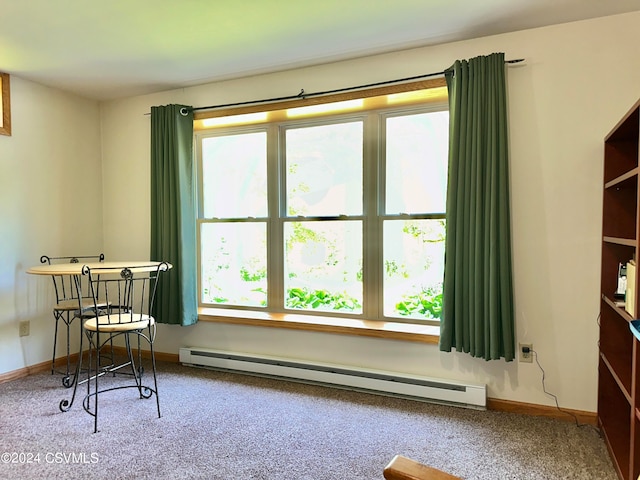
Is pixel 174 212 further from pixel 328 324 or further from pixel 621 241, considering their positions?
pixel 621 241

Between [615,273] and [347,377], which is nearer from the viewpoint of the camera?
[615,273]

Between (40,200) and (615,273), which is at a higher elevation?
(40,200)

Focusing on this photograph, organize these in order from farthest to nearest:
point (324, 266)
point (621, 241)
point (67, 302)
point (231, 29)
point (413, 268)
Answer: point (324, 266) < point (67, 302) < point (413, 268) < point (231, 29) < point (621, 241)

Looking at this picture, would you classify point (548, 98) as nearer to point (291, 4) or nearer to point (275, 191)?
point (291, 4)

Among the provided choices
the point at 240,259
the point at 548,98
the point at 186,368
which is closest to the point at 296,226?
the point at 240,259

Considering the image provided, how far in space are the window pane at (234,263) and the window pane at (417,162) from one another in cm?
117

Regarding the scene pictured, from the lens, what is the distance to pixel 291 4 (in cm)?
213

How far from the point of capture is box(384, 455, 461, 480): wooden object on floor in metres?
0.81

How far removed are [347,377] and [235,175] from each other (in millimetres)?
1933

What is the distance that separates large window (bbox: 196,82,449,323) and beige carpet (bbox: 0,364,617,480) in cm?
78

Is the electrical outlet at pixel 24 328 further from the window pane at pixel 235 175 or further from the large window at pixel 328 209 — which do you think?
the window pane at pixel 235 175

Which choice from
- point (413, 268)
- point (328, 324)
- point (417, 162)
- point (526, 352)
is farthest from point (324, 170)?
point (526, 352)

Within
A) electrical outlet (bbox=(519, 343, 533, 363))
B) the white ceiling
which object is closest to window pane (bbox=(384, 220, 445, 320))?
electrical outlet (bbox=(519, 343, 533, 363))

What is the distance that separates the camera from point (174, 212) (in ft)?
10.9
